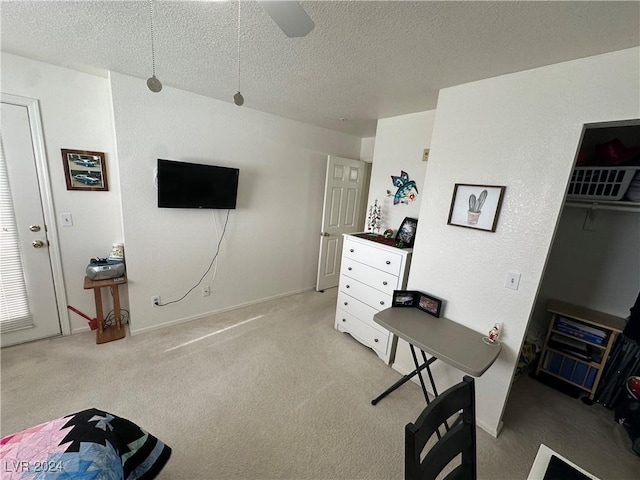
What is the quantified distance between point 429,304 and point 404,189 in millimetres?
1288

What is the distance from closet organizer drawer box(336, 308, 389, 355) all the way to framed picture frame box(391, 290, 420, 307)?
46cm

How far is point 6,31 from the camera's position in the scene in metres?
1.57

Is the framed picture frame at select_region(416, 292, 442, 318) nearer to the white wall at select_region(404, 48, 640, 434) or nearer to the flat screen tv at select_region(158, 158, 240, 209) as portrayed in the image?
the white wall at select_region(404, 48, 640, 434)

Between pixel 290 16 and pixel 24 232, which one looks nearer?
pixel 290 16

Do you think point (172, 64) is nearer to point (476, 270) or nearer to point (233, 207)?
point (233, 207)

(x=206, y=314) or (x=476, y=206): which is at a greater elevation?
(x=476, y=206)

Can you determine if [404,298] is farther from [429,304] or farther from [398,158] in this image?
[398,158]

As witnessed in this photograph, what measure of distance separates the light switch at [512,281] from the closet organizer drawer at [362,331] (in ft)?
3.62

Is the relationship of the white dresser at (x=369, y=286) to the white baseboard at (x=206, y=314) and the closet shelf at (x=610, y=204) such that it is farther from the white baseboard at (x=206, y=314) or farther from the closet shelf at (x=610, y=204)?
the closet shelf at (x=610, y=204)

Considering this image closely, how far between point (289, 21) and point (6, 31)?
2011 millimetres

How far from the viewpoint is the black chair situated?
715 mm

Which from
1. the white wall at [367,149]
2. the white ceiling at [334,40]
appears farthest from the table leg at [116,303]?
the white wall at [367,149]

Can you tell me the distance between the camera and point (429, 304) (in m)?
2.02

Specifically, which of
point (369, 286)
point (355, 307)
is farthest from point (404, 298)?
point (355, 307)
